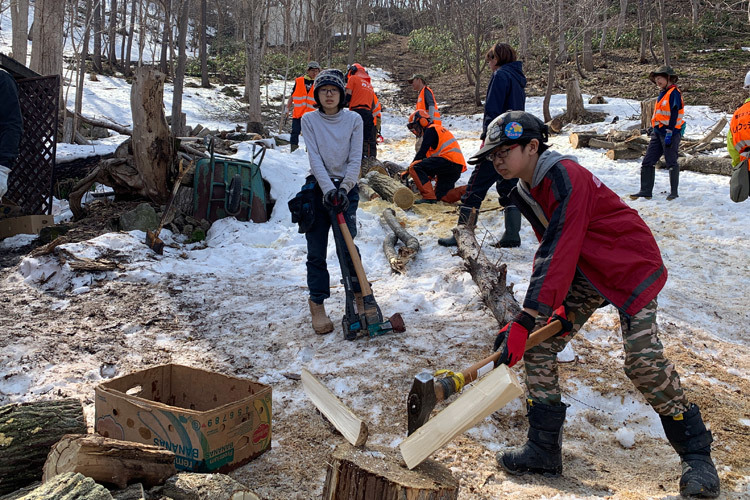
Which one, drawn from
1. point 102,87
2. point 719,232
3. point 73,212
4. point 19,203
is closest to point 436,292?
point 719,232

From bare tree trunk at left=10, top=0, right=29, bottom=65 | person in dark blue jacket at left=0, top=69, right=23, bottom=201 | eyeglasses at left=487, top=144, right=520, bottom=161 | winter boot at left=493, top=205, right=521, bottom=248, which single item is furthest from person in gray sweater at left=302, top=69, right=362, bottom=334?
bare tree trunk at left=10, top=0, right=29, bottom=65

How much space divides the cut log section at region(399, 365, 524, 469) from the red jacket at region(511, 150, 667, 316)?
449 mm

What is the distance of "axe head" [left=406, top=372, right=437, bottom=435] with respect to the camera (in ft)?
7.71

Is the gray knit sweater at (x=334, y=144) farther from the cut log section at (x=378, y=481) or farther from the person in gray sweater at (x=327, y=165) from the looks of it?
the cut log section at (x=378, y=481)

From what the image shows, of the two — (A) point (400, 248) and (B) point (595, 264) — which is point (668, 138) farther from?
(B) point (595, 264)

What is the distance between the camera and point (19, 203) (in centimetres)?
771

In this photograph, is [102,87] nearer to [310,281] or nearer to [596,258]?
[310,281]

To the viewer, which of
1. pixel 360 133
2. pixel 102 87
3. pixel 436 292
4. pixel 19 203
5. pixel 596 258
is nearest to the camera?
pixel 596 258

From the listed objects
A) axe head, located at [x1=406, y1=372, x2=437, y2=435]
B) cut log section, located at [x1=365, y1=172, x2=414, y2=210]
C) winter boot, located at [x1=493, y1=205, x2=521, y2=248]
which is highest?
Result: cut log section, located at [x1=365, y1=172, x2=414, y2=210]

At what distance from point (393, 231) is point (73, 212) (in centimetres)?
447

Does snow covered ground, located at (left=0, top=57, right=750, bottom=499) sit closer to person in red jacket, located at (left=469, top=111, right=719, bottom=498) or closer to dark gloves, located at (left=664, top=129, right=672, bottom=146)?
person in red jacket, located at (left=469, top=111, right=719, bottom=498)

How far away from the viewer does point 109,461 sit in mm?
2139

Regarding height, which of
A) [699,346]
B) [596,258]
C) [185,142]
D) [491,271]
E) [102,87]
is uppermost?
[102,87]

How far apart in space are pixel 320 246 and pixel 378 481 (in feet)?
8.89
